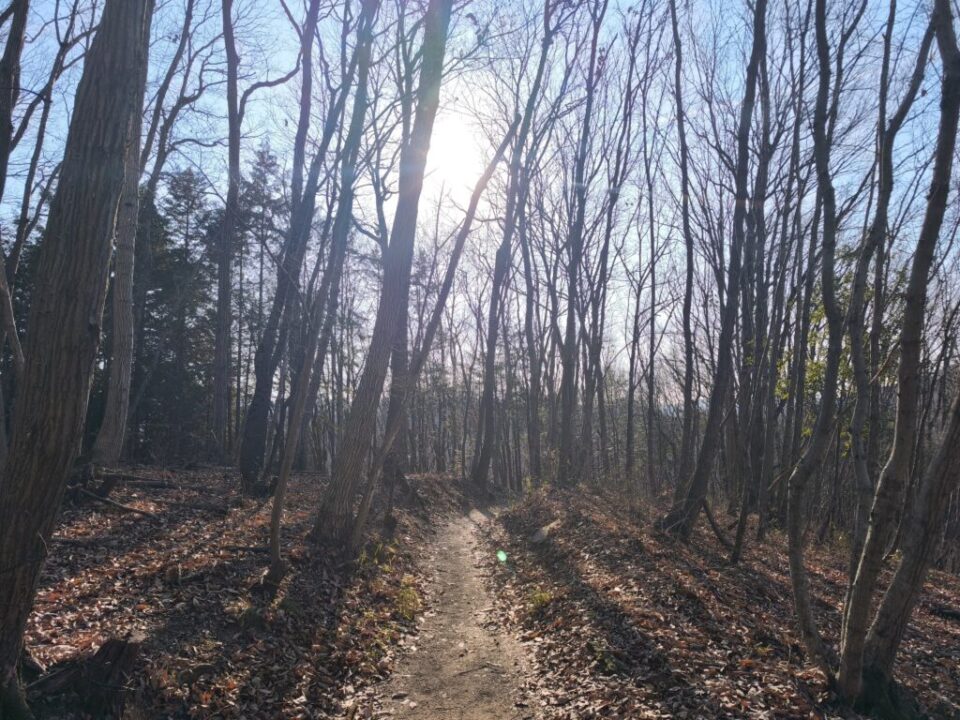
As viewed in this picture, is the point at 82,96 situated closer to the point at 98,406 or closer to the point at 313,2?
the point at 313,2

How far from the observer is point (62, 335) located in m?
3.49

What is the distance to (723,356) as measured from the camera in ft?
32.5

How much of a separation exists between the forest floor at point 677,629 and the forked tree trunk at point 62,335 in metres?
3.92

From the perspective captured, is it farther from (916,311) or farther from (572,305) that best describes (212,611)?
(572,305)

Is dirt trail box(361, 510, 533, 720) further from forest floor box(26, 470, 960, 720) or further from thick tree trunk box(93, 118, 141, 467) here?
thick tree trunk box(93, 118, 141, 467)

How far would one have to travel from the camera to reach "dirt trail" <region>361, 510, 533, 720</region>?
5.21 metres

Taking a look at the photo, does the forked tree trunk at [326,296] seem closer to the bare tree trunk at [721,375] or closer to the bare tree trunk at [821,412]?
the bare tree trunk at [821,412]

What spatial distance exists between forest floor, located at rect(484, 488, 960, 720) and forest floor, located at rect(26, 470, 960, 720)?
0.03 m

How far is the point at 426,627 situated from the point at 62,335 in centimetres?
542

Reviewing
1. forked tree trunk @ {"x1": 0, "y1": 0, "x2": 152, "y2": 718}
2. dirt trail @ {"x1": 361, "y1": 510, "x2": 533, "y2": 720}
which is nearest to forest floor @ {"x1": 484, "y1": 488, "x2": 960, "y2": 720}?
dirt trail @ {"x1": 361, "y1": 510, "x2": 533, "y2": 720}

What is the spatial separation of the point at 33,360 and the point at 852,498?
794 inches

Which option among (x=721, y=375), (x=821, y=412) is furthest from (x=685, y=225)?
(x=821, y=412)

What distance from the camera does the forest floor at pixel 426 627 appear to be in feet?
15.8

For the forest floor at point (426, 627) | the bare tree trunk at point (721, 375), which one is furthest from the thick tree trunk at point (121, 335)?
the bare tree trunk at point (721, 375)
